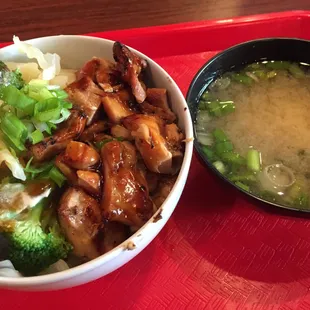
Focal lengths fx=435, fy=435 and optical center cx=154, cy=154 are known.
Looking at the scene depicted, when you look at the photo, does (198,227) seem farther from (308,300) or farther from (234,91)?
(234,91)

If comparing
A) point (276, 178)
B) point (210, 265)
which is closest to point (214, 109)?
point (276, 178)

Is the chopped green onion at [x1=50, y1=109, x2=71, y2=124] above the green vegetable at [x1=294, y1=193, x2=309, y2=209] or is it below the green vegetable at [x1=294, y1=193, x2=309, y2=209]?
above

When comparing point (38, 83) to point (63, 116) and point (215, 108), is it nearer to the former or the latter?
point (63, 116)

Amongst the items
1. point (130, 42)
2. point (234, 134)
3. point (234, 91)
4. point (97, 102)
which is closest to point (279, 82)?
point (234, 91)

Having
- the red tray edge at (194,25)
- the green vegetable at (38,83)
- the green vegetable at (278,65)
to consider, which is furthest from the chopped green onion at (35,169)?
the green vegetable at (278,65)

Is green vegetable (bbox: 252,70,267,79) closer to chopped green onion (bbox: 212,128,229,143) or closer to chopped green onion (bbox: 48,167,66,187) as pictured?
chopped green onion (bbox: 212,128,229,143)

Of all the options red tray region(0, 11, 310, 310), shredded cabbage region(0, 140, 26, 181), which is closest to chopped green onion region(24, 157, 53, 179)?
shredded cabbage region(0, 140, 26, 181)

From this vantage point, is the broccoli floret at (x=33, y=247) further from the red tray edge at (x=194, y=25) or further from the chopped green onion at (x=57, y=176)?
the red tray edge at (x=194, y=25)
